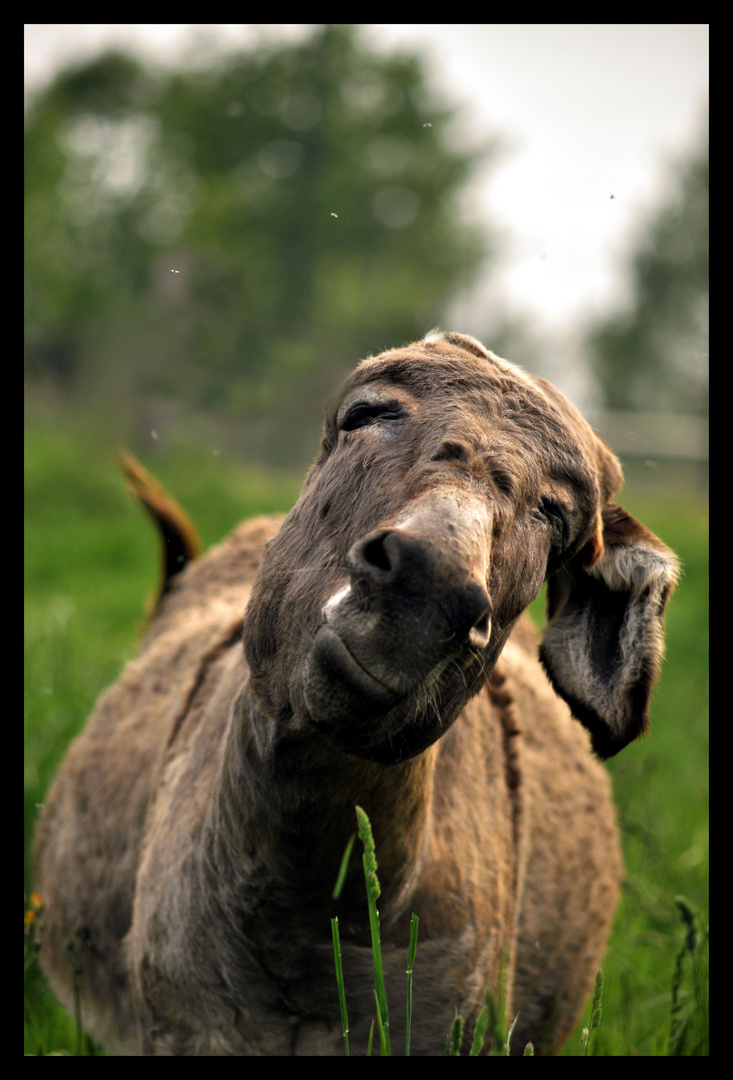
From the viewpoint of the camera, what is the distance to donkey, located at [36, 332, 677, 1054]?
152 centimetres

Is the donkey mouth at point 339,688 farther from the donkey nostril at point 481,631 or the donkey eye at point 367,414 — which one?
the donkey eye at point 367,414

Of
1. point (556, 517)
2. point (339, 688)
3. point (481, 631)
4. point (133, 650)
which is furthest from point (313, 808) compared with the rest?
point (133, 650)

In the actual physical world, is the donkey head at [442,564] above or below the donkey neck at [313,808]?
above

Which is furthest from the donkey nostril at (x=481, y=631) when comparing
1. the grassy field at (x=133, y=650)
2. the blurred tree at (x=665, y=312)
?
the blurred tree at (x=665, y=312)

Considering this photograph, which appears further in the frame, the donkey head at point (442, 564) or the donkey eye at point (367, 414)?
the donkey eye at point (367, 414)

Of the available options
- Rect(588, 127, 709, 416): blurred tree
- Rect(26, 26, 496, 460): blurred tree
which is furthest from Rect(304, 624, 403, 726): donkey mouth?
Rect(588, 127, 709, 416): blurred tree

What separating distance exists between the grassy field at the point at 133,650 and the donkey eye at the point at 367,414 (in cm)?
112

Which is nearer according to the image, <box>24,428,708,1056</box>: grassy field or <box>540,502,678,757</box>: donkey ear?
<box>540,502,678,757</box>: donkey ear

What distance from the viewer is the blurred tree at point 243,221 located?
38.7 ft

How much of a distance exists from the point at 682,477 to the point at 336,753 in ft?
60.2

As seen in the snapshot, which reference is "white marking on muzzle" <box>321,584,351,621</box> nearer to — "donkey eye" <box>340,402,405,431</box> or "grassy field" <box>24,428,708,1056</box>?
"donkey eye" <box>340,402,405,431</box>

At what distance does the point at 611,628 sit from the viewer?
86.4 inches

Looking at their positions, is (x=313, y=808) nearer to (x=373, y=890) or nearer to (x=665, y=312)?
(x=373, y=890)

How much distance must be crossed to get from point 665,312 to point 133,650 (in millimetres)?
30637
